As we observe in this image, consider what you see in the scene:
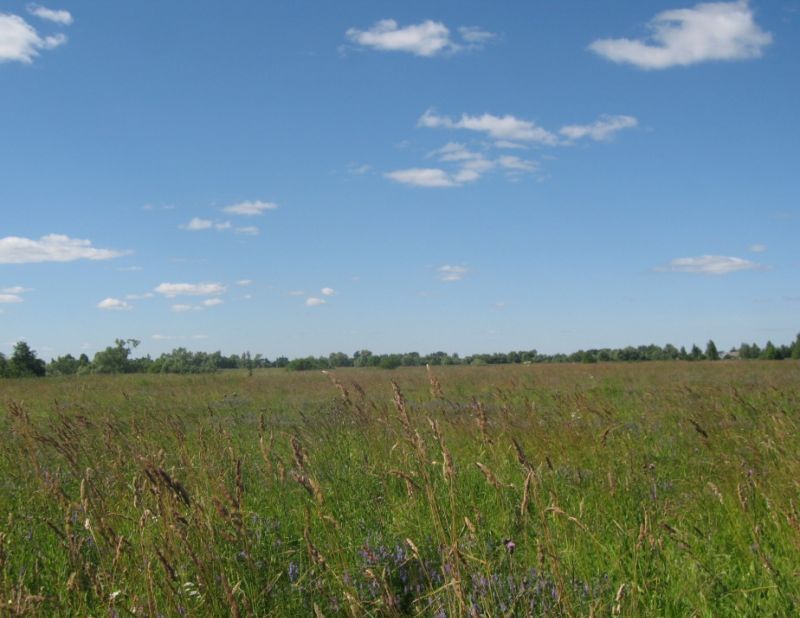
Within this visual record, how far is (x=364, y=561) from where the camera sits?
10.7ft

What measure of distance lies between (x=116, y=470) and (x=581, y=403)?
402cm

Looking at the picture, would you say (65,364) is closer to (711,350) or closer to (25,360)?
(25,360)

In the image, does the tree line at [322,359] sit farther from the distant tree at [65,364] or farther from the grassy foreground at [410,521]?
the grassy foreground at [410,521]

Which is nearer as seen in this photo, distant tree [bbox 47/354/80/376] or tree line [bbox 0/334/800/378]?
tree line [bbox 0/334/800/378]

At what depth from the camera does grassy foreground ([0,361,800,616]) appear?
2.31 meters

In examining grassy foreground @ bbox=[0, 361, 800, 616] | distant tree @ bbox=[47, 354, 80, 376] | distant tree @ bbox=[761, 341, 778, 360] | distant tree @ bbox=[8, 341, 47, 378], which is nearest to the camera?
grassy foreground @ bbox=[0, 361, 800, 616]

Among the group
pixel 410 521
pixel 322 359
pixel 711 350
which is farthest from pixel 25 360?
pixel 711 350

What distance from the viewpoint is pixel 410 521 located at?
12.1 ft

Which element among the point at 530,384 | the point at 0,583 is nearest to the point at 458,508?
the point at 0,583

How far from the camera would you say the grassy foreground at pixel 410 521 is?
7.59 ft

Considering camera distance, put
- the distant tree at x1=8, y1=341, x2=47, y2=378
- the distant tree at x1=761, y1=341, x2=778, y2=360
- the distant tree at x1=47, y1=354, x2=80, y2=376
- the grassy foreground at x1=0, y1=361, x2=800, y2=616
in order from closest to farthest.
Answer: the grassy foreground at x1=0, y1=361, x2=800, y2=616 < the distant tree at x1=8, y1=341, x2=47, y2=378 < the distant tree at x1=761, y1=341, x2=778, y2=360 < the distant tree at x1=47, y1=354, x2=80, y2=376

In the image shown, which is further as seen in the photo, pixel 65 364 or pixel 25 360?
pixel 65 364

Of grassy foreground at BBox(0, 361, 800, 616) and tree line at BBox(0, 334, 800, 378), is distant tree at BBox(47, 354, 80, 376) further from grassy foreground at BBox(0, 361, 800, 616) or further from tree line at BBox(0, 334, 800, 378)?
grassy foreground at BBox(0, 361, 800, 616)

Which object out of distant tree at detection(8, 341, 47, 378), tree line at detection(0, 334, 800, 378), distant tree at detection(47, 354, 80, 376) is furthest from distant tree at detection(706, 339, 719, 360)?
distant tree at detection(47, 354, 80, 376)
